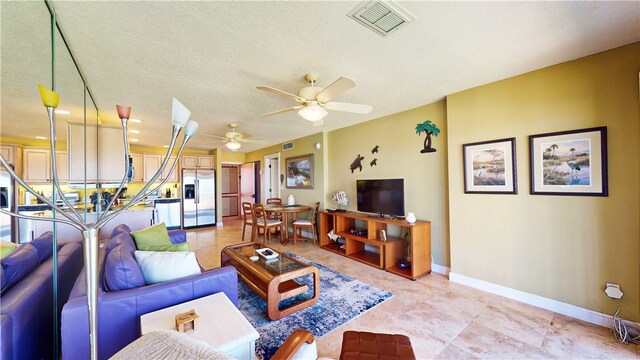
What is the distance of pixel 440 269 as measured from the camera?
340cm

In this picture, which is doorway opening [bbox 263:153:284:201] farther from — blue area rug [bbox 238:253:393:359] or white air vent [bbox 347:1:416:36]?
white air vent [bbox 347:1:416:36]

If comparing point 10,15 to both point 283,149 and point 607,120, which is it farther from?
point 283,149

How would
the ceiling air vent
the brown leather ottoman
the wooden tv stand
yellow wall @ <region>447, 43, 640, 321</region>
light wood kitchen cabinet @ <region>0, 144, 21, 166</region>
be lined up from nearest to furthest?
light wood kitchen cabinet @ <region>0, 144, 21, 166</region> → the brown leather ottoman → yellow wall @ <region>447, 43, 640, 321</region> → the wooden tv stand → the ceiling air vent

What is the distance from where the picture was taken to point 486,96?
9.23 feet

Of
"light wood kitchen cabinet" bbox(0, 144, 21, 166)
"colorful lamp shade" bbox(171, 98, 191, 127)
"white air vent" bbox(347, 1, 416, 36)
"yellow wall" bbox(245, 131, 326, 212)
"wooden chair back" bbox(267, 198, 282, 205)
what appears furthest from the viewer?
"wooden chair back" bbox(267, 198, 282, 205)

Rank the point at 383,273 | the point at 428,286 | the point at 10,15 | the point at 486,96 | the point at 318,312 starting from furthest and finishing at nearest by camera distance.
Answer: the point at 383,273, the point at 428,286, the point at 486,96, the point at 318,312, the point at 10,15

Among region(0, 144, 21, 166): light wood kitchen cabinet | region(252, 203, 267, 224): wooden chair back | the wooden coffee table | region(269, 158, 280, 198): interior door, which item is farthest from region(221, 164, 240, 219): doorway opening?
region(0, 144, 21, 166): light wood kitchen cabinet

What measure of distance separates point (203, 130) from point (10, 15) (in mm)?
3376

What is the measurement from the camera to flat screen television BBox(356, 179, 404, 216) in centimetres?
365

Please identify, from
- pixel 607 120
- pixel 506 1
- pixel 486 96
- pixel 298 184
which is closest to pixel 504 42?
pixel 506 1

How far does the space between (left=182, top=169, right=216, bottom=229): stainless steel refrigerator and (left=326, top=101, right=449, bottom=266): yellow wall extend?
4333 mm

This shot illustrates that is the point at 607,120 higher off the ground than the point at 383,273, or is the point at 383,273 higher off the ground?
the point at 607,120

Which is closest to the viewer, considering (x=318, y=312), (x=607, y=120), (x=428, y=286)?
(x=607, y=120)

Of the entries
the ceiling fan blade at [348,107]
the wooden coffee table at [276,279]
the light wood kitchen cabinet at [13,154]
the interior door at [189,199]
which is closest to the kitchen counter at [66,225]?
the light wood kitchen cabinet at [13,154]
